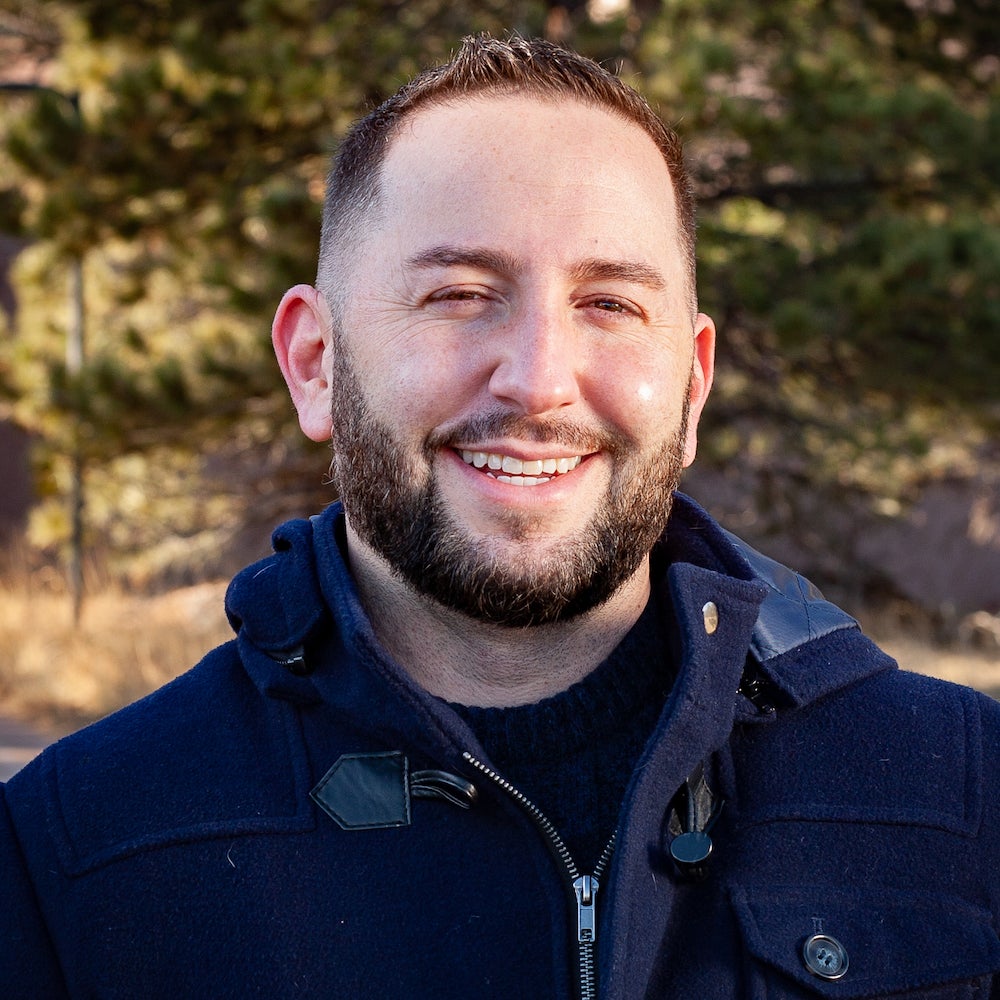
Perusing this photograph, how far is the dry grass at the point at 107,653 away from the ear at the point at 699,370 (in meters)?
7.13

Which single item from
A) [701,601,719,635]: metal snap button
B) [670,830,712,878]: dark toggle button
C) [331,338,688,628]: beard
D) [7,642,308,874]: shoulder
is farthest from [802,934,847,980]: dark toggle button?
[7,642,308,874]: shoulder

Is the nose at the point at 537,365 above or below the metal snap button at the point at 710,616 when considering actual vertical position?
above

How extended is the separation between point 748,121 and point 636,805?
6723mm

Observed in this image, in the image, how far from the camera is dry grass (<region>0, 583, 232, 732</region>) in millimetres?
9188

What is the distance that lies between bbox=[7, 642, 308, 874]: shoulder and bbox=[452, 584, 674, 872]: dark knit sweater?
0.26m

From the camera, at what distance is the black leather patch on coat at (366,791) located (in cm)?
177

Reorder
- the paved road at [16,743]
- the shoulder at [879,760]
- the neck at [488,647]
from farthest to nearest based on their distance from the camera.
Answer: the paved road at [16,743]
the neck at [488,647]
the shoulder at [879,760]

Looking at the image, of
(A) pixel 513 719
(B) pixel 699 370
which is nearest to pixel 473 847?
(A) pixel 513 719

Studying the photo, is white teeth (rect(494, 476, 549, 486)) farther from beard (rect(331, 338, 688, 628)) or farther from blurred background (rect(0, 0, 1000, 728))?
blurred background (rect(0, 0, 1000, 728))

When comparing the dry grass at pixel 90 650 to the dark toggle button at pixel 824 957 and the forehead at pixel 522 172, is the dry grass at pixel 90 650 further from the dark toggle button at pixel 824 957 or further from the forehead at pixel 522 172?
the dark toggle button at pixel 824 957

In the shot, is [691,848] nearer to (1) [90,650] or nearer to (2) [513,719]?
(2) [513,719]

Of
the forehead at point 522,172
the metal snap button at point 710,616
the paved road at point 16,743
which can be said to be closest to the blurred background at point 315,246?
the paved road at point 16,743

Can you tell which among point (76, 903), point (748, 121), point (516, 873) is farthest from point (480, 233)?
point (748, 121)

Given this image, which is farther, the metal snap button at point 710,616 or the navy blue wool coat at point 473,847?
the metal snap button at point 710,616
